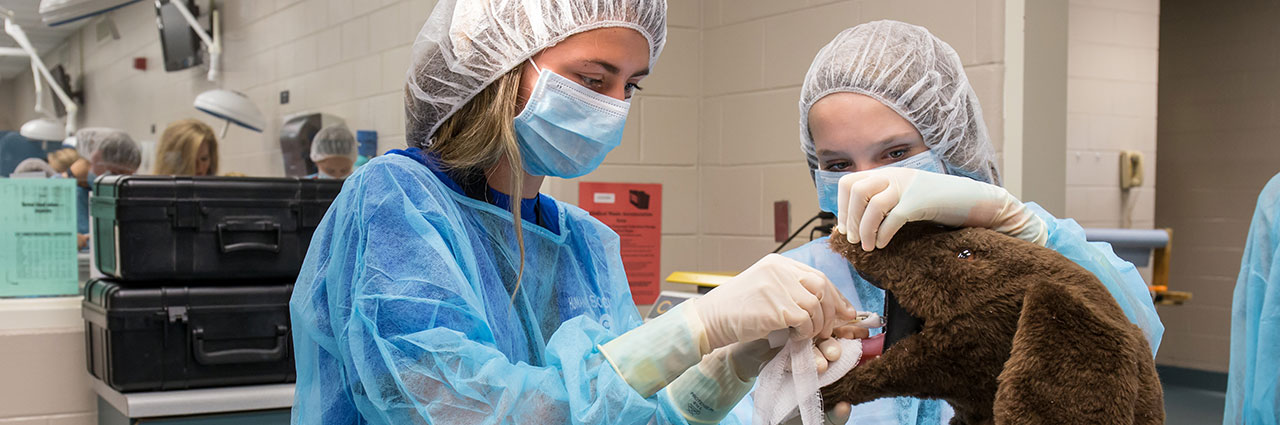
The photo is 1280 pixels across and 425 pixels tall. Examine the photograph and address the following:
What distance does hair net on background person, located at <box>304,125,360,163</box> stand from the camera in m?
3.49

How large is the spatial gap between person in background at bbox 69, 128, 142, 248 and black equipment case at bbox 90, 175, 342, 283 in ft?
1.68

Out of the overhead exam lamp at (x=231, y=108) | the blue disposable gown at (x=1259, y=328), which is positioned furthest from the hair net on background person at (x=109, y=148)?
the blue disposable gown at (x=1259, y=328)

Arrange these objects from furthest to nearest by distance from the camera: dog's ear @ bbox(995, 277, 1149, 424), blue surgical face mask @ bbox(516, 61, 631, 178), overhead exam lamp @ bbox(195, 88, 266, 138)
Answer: overhead exam lamp @ bbox(195, 88, 266, 138) → blue surgical face mask @ bbox(516, 61, 631, 178) → dog's ear @ bbox(995, 277, 1149, 424)

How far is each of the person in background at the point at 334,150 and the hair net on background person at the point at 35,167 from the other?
32.3 inches

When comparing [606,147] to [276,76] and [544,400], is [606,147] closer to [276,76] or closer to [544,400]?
[544,400]

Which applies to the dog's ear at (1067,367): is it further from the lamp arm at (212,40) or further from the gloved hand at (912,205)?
the lamp arm at (212,40)

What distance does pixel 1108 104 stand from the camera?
4.81 metres

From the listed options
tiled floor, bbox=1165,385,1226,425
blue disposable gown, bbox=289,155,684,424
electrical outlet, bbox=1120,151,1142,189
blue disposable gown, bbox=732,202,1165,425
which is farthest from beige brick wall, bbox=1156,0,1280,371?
blue disposable gown, bbox=289,155,684,424

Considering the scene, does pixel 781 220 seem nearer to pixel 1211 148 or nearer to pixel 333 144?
pixel 333 144

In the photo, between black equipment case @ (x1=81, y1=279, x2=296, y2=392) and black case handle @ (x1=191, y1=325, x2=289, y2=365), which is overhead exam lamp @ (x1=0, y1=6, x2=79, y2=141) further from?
black case handle @ (x1=191, y1=325, x2=289, y2=365)

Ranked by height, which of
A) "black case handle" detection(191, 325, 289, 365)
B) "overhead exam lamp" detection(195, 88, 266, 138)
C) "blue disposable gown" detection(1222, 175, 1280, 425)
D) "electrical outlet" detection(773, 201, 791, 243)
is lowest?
"black case handle" detection(191, 325, 289, 365)

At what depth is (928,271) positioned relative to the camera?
101 centimetres

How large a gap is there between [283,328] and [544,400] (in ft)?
5.41

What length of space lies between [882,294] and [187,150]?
8.39ft
